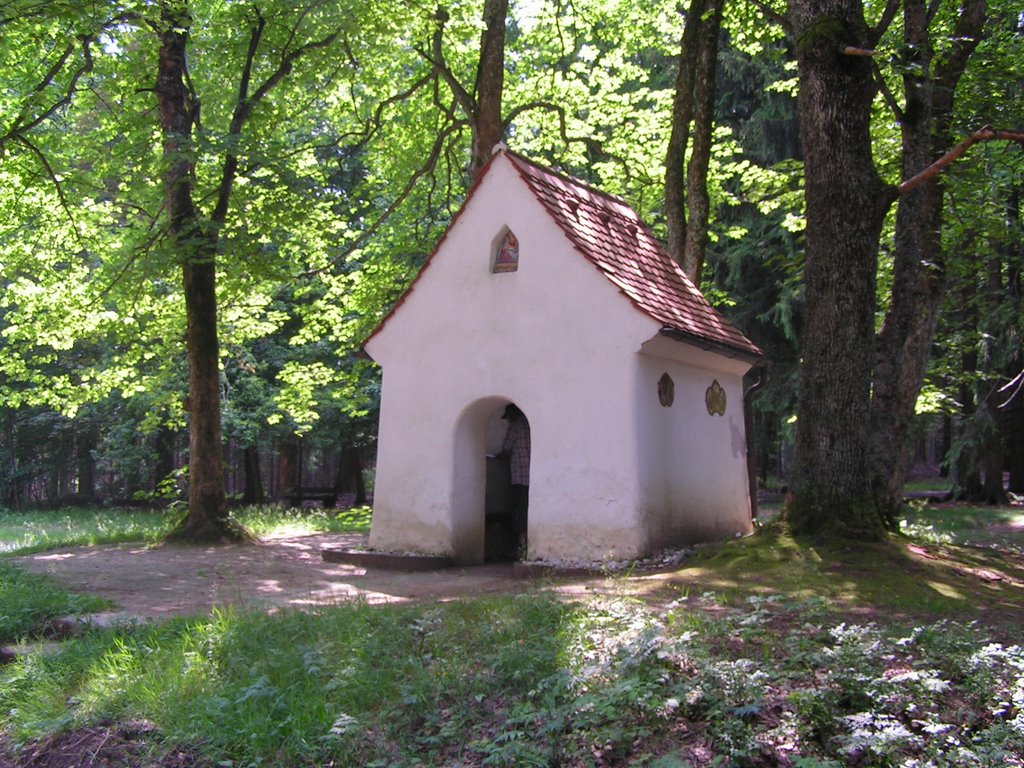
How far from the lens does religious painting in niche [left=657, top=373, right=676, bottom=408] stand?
11812 mm

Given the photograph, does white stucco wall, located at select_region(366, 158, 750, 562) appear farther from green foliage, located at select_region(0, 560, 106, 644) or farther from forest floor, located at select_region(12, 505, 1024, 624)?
green foliage, located at select_region(0, 560, 106, 644)

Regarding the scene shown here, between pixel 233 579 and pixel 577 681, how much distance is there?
6.65m

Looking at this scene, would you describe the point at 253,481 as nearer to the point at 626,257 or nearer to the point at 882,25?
the point at 626,257

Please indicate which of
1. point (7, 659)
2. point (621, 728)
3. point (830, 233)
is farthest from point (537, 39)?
point (621, 728)

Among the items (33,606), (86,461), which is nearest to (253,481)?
(86,461)

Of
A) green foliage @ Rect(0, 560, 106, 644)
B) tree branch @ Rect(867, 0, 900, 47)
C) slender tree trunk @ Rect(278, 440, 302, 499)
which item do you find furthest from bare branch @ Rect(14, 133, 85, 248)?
slender tree trunk @ Rect(278, 440, 302, 499)

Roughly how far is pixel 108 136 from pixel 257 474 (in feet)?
48.4

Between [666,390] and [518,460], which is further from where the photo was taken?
[518,460]

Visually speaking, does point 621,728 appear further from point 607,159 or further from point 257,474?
point 257,474

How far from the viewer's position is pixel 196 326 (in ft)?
52.2

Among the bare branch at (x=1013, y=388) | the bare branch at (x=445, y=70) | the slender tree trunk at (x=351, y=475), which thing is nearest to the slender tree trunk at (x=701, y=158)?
the bare branch at (x=445, y=70)

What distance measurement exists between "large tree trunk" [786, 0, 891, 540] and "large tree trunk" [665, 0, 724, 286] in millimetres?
5025

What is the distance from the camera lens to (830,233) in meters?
9.72

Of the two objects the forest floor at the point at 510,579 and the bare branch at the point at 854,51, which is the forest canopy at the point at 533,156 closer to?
the bare branch at the point at 854,51
